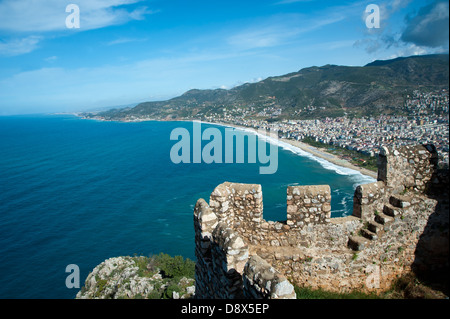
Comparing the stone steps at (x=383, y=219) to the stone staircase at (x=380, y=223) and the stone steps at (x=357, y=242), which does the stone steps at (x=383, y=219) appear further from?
the stone steps at (x=357, y=242)

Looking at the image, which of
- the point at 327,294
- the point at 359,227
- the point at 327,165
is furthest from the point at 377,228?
the point at 327,165

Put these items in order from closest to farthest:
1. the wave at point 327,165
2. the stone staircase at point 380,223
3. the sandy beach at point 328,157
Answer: the stone staircase at point 380,223 < the wave at point 327,165 < the sandy beach at point 328,157

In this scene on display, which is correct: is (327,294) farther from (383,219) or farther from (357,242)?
(383,219)

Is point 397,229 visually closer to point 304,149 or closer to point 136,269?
point 136,269

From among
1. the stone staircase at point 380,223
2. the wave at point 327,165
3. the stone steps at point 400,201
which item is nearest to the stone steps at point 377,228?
the stone staircase at point 380,223

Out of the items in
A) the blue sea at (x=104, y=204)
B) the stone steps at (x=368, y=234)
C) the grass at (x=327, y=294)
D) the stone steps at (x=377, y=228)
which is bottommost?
the blue sea at (x=104, y=204)

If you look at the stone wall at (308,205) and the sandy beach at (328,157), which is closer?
the stone wall at (308,205)
